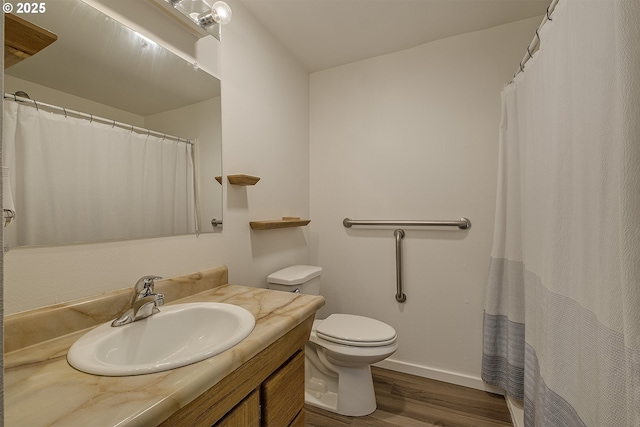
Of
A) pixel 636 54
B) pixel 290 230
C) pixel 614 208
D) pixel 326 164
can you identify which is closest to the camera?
pixel 636 54

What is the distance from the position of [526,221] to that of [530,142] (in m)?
0.35

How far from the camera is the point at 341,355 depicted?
146 cm

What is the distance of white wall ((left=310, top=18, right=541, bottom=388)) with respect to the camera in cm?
180

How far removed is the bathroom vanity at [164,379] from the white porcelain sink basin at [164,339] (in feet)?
0.06

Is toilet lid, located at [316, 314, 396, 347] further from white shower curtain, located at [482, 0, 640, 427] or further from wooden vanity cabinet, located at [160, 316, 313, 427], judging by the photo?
white shower curtain, located at [482, 0, 640, 427]

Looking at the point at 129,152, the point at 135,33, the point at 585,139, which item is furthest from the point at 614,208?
the point at 135,33

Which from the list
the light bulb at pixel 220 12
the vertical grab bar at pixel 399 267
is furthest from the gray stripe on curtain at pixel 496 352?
the light bulb at pixel 220 12

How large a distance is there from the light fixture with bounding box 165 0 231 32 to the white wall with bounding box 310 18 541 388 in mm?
1141

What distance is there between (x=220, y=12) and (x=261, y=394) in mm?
1428

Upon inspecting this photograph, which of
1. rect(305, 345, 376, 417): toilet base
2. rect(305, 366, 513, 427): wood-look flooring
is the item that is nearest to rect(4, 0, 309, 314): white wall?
rect(305, 345, 376, 417): toilet base

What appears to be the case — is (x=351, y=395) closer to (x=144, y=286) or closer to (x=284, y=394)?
(x=284, y=394)

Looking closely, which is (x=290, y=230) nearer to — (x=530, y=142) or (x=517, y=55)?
(x=530, y=142)

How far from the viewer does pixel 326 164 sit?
88.4 inches

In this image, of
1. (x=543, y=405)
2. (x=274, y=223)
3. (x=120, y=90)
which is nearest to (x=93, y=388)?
(x=120, y=90)
